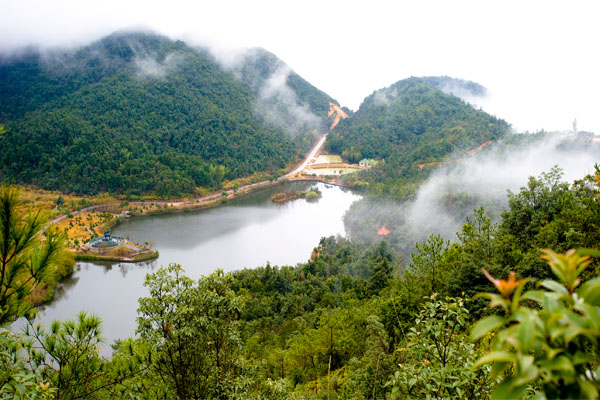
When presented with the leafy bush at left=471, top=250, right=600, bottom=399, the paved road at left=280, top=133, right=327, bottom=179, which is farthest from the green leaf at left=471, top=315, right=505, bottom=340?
the paved road at left=280, top=133, right=327, bottom=179

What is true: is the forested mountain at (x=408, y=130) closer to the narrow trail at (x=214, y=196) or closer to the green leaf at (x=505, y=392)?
the narrow trail at (x=214, y=196)

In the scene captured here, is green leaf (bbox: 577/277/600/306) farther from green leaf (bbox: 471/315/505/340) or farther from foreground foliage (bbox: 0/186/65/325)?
foreground foliage (bbox: 0/186/65/325)

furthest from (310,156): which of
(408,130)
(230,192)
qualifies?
(230,192)

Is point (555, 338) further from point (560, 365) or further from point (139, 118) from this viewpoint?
point (139, 118)

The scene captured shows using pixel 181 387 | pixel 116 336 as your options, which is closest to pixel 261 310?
pixel 116 336

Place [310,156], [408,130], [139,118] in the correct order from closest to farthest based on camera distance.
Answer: [139,118] < [408,130] < [310,156]

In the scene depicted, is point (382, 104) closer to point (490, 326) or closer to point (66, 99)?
point (66, 99)
